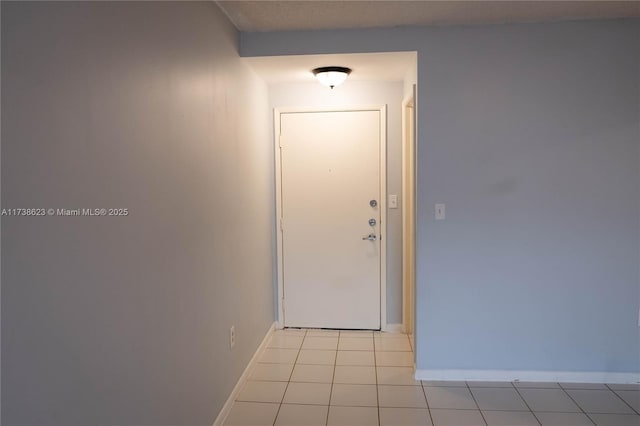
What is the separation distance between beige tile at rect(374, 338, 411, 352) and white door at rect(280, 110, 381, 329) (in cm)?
26

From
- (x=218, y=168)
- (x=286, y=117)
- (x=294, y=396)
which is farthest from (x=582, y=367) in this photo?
(x=286, y=117)

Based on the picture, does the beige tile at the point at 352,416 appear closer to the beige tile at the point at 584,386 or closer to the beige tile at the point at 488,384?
the beige tile at the point at 488,384

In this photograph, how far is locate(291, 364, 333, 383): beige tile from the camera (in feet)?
9.53

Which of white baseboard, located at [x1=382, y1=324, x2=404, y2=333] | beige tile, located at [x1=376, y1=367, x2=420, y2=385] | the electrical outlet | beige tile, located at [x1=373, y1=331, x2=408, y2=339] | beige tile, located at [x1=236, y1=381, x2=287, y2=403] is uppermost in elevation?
the electrical outlet

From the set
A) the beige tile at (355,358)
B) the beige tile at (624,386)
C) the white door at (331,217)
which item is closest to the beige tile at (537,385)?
the beige tile at (624,386)

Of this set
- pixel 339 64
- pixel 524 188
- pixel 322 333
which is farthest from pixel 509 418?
pixel 339 64

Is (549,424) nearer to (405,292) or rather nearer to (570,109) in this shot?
(405,292)

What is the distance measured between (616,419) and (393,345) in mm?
1500

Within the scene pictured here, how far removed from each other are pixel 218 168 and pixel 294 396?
1.41 metres

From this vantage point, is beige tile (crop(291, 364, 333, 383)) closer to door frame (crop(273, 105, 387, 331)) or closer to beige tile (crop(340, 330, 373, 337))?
beige tile (crop(340, 330, 373, 337))

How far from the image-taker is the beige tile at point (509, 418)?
2385 millimetres

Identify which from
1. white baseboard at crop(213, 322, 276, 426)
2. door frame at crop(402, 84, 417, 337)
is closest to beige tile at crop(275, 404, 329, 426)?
white baseboard at crop(213, 322, 276, 426)

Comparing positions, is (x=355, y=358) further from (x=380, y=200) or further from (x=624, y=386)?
(x=624, y=386)

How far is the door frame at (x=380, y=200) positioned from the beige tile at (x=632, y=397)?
1.70 m
